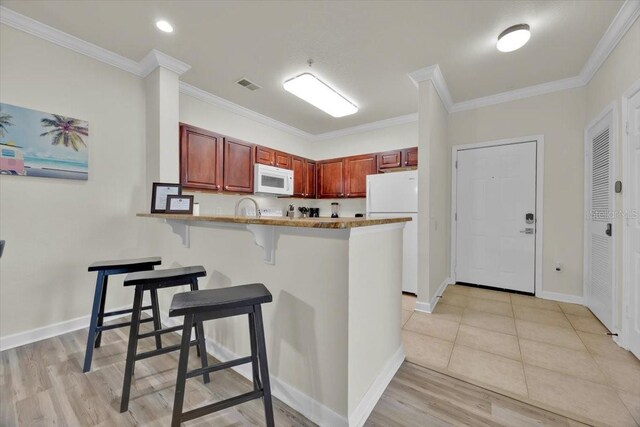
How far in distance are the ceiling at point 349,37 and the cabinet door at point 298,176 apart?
1.47 metres

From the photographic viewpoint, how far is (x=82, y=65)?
2441 mm

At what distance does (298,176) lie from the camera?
182 inches

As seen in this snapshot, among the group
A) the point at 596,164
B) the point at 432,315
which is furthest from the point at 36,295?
the point at 596,164

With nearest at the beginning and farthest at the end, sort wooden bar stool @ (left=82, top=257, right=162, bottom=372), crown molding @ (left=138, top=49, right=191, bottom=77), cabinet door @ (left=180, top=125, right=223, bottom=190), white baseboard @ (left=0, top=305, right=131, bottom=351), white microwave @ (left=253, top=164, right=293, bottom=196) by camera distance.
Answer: wooden bar stool @ (left=82, top=257, right=162, bottom=372) → white baseboard @ (left=0, top=305, right=131, bottom=351) → crown molding @ (left=138, top=49, right=191, bottom=77) → cabinet door @ (left=180, top=125, right=223, bottom=190) → white microwave @ (left=253, top=164, right=293, bottom=196)

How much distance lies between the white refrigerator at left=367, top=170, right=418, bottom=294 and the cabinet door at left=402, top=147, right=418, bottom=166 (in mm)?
637

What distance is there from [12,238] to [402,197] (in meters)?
3.85

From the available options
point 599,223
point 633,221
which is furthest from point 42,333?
point 599,223

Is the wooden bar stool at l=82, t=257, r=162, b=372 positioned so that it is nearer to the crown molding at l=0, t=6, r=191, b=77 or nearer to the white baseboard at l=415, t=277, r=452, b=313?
the crown molding at l=0, t=6, r=191, b=77

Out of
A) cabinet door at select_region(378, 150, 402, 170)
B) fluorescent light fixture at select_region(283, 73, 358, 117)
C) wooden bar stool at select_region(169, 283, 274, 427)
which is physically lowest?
wooden bar stool at select_region(169, 283, 274, 427)

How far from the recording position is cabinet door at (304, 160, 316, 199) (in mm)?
4801

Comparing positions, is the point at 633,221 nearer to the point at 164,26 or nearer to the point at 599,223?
the point at 599,223

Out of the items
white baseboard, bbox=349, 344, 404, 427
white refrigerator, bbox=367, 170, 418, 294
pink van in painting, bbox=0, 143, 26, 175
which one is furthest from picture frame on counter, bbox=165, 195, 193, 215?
white refrigerator, bbox=367, 170, 418, 294

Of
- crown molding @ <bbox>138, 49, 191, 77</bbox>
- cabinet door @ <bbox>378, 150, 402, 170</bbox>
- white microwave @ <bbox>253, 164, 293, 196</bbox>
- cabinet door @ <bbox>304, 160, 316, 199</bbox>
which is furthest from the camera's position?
cabinet door @ <bbox>304, 160, 316, 199</bbox>

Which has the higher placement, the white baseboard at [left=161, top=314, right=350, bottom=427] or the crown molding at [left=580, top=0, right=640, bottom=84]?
the crown molding at [left=580, top=0, right=640, bottom=84]
